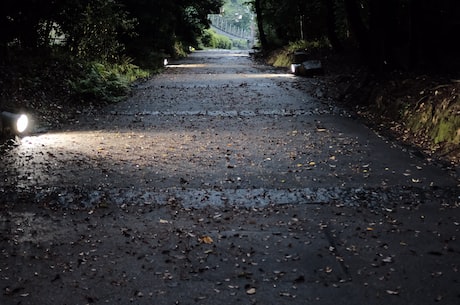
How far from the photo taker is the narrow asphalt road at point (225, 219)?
3.48 meters

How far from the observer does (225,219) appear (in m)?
4.78

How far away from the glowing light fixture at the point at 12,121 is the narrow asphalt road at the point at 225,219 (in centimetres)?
21

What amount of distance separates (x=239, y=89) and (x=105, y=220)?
10533 millimetres

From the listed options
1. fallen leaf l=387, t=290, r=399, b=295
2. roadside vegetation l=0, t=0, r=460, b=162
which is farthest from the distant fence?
fallen leaf l=387, t=290, r=399, b=295

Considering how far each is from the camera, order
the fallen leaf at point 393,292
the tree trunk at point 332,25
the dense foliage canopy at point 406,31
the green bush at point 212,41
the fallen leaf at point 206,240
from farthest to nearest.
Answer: the green bush at point 212,41 < the tree trunk at point 332,25 < the dense foliage canopy at point 406,31 < the fallen leaf at point 206,240 < the fallen leaf at point 393,292

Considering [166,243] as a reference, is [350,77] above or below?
above

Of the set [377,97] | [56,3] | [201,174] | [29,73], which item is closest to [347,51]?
[377,97]

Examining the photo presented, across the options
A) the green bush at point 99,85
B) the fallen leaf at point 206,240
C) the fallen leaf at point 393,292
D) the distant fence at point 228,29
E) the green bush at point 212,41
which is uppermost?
the distant fence at point 228,29

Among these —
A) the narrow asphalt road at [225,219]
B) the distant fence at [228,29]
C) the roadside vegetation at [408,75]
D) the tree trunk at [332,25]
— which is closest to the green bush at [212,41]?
the distant fence at [228,29]

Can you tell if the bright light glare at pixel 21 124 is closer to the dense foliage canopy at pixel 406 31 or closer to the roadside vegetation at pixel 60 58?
the roadside vegetation at pixel 60 58

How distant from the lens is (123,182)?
583 centimetres

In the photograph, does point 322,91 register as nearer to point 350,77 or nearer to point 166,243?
point 350,77

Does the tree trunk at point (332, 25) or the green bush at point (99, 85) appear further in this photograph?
the tree trunk at point (332, 25)

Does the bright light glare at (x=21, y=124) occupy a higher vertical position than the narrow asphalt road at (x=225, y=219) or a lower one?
higher
